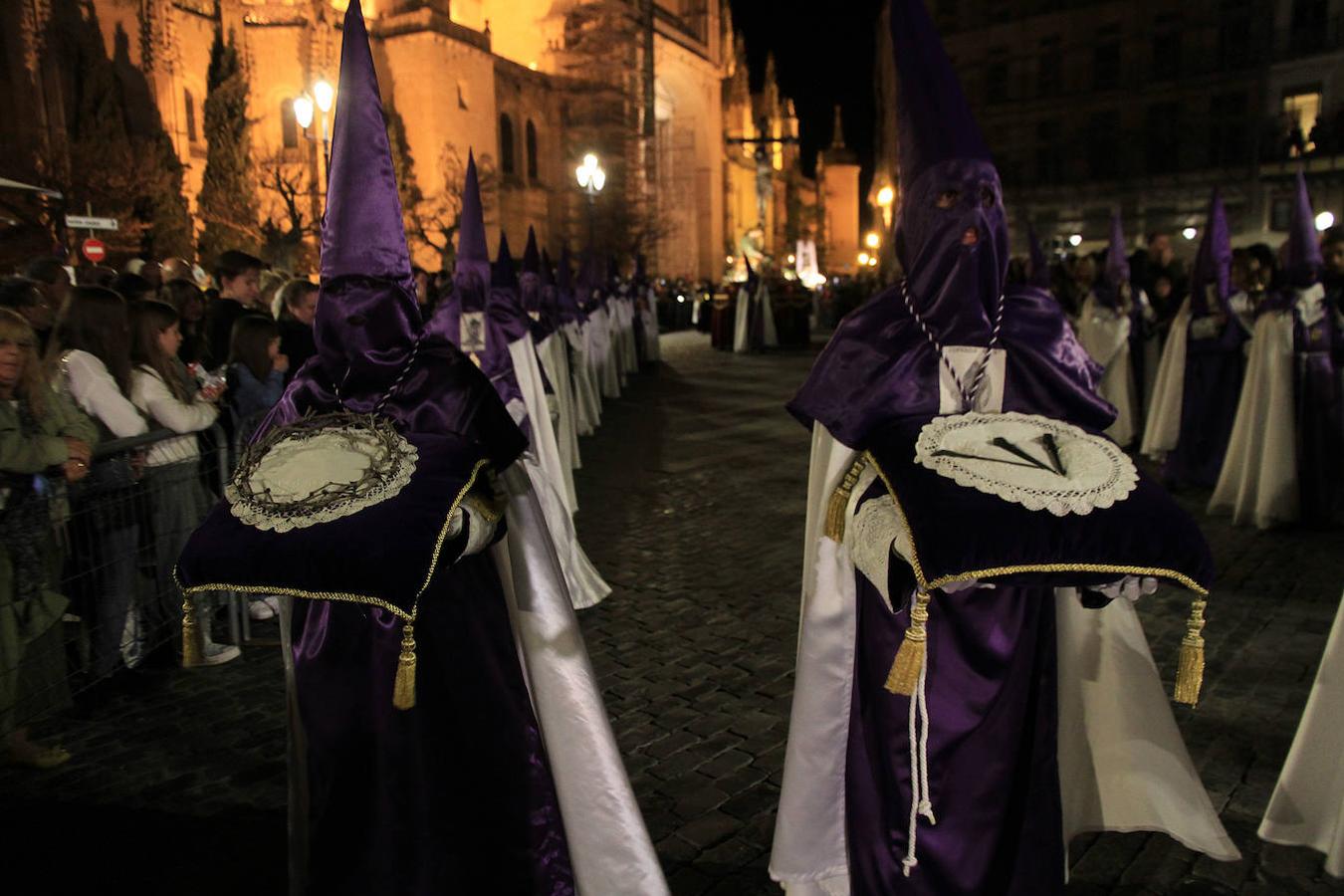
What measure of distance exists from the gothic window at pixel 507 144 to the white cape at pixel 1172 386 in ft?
121

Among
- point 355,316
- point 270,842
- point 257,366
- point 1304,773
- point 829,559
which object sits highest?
point 355,316

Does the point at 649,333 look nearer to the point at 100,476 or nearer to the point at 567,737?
the point at 100,476

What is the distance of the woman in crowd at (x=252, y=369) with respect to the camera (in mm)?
5922

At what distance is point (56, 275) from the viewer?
6.65 meters


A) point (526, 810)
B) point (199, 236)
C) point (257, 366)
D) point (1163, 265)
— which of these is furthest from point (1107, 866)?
point (199, 236)

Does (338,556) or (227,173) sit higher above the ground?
(227,173)

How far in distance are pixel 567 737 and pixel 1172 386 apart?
8273 millimetres

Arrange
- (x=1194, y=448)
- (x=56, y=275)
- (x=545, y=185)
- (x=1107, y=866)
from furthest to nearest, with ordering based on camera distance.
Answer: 1. (x=545, y=185)
2. (x=1194, y=448)
3. (x=56, y=275)
4. (x=1107, y=866)

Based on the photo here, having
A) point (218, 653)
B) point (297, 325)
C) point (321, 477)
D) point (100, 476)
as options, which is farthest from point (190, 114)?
point (321, 477)

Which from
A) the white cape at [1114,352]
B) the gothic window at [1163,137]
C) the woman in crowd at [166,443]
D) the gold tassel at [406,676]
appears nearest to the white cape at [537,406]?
the woman in crowd at [166,443]

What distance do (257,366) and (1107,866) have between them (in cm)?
536

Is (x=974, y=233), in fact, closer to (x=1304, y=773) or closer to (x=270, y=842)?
(x=1304, y=773)

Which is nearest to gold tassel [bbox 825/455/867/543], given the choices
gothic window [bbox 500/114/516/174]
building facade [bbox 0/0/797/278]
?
building facade [bbox 0/0/797/278]

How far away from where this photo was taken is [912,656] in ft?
7.80
